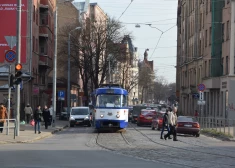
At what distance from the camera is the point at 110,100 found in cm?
3703

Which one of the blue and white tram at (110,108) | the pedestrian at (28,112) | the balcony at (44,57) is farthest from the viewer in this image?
the balcony at (44,57)

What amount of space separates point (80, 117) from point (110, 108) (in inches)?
515

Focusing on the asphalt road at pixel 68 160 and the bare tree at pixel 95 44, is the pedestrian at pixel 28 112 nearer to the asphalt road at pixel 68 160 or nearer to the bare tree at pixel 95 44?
the asphalt road at pixel 68 160

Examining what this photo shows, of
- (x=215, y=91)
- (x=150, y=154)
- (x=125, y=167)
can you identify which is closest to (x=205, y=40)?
(x=215, y=91)

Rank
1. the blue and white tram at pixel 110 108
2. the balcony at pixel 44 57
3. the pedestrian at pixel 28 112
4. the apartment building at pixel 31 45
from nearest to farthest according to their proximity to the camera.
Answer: the blue and white tram at pixel 110 108, the pedestrian at pixel 28 112, the apartment building at pixel 31 45, the balcony at pixel 44 57

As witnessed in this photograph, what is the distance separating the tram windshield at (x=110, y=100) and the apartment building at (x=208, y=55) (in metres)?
12.7

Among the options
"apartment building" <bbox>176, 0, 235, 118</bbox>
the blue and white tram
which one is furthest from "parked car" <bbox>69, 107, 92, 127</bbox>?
the blue and white tram

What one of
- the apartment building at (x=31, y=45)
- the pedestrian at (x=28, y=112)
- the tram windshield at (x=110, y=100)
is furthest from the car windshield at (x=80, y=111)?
the tram windshield at (x=110, y=100)

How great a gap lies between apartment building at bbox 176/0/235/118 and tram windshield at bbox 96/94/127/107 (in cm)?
1272

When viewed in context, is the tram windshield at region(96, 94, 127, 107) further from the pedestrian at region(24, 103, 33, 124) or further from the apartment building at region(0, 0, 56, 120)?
the apartment building at region(0, 0, 56, 120)

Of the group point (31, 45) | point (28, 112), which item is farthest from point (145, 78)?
point (28, 112)

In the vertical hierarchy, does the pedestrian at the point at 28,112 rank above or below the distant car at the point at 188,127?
above

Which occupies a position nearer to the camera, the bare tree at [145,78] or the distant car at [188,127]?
the distant car at [188,127]

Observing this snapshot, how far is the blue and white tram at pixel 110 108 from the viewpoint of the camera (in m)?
36.8
